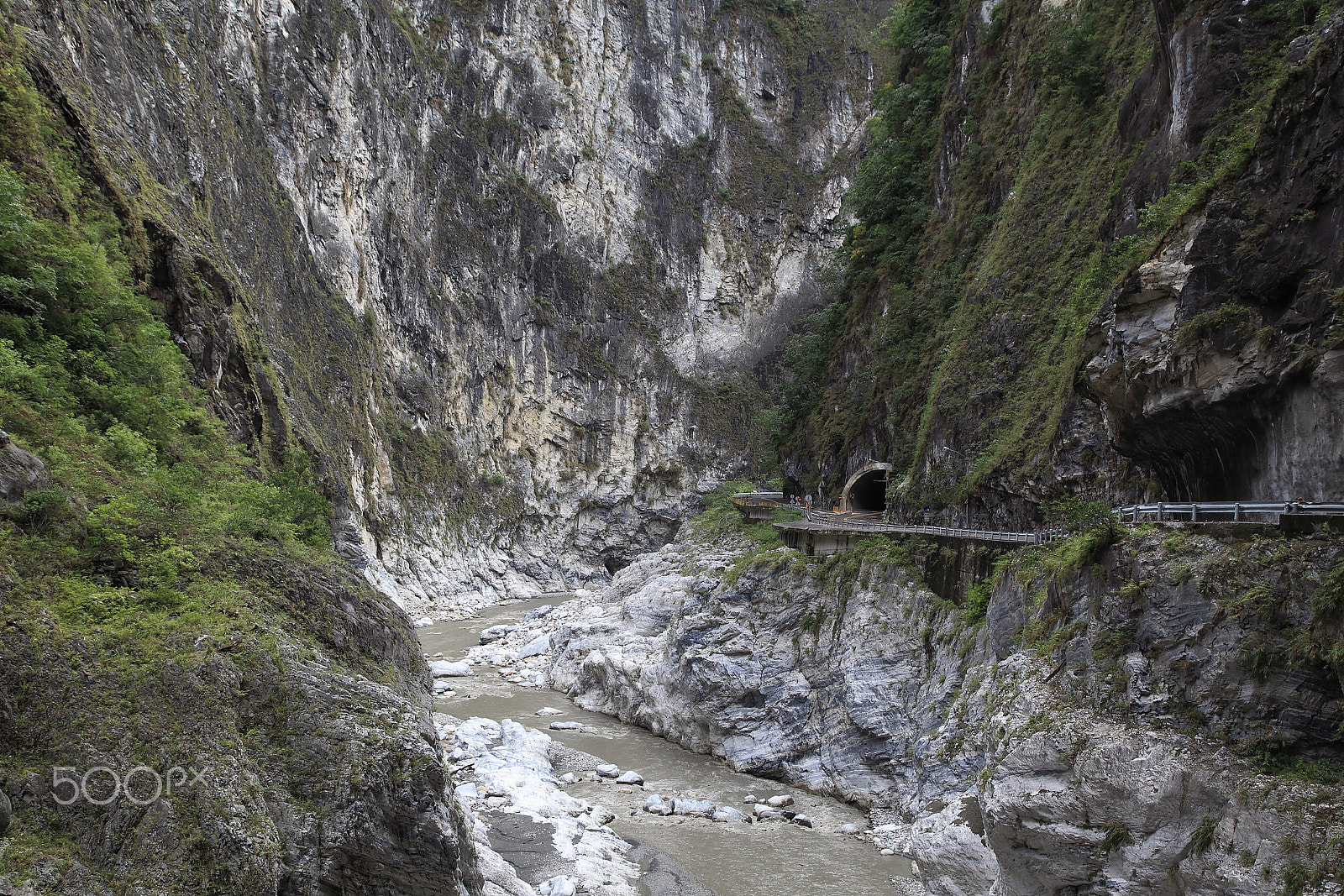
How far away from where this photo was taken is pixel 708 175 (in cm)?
7181

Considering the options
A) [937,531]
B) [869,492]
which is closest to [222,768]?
[937,531]

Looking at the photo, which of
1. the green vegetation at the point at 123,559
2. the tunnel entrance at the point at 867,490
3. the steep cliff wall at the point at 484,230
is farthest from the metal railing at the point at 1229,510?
the steep cliff wall at the point at 484,230

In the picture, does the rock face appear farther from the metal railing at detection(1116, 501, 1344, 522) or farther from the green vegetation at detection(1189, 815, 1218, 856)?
the metal railing at detection(1116, 501, 1344, 522)

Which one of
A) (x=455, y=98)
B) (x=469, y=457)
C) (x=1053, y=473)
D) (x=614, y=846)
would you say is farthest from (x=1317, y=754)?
(x=455, y=98)

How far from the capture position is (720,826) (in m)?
15.0

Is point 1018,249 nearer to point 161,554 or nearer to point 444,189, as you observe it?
point 161,554

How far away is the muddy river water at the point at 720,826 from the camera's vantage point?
42.0 ft

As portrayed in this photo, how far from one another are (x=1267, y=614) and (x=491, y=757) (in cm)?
1584

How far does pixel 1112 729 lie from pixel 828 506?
23447mm

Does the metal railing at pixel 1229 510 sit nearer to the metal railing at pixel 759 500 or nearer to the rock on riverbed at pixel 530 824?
the rock on riverbed at pixel 530 824

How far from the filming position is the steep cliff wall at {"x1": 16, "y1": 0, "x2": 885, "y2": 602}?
2291cm

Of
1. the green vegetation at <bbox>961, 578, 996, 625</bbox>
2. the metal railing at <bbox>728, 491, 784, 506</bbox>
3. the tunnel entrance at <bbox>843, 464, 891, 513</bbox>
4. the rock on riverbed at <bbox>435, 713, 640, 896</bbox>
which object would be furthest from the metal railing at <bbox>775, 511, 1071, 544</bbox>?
the rock on riverbed at <bbox>435, 713, 640, 896</bbox>

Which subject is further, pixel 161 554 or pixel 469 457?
pixel 469 457

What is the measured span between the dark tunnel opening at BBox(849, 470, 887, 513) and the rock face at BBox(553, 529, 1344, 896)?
12.3 meters
